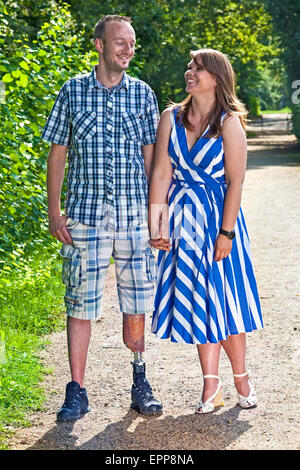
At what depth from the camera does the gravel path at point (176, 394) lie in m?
4.09

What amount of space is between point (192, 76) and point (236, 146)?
A: 0.44 metres

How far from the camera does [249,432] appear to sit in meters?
4.16

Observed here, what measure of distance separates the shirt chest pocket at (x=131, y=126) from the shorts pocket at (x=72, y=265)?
25.9 inches

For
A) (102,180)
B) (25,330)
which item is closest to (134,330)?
(102,180)

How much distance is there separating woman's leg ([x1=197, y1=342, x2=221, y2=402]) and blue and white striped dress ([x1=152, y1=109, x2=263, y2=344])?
0.11 metres

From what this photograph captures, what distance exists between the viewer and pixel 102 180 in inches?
166

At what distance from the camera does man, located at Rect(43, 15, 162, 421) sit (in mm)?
4211

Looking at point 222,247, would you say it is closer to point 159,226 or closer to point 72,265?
point 159,226

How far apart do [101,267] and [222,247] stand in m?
0.65

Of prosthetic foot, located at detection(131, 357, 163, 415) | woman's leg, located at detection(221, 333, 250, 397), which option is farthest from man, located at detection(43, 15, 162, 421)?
woman's leg, located at detection(221, 333, 250, 397)

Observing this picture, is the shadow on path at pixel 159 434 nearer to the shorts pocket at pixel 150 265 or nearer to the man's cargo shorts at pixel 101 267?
the man's cargo shorts at pixel 101 267

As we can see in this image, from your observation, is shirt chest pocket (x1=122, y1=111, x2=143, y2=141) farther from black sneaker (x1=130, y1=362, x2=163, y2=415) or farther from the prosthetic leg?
black sneaker (x1=130, y1=362, x2=163, y2=415)

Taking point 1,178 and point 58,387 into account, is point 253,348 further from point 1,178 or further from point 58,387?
point 1,178

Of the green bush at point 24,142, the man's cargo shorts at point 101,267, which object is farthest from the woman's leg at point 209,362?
the green bush at point 24,142
